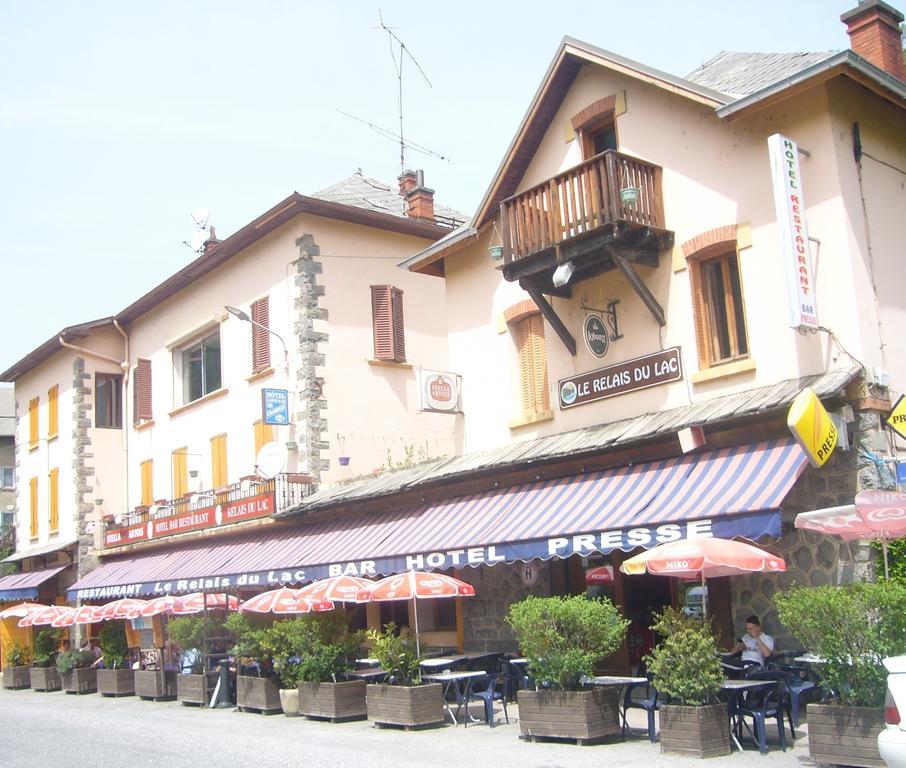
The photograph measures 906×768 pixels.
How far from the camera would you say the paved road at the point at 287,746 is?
412 inches

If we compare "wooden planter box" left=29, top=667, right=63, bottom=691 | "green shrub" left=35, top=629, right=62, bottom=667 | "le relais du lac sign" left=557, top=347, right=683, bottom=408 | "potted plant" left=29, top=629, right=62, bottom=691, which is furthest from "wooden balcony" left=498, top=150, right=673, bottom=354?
"green shrub" left=35, top=629, right=62, bottom=667

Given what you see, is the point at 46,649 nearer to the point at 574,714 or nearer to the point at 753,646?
the point at 574,714

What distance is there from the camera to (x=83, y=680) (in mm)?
23891

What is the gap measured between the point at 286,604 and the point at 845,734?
346 inches

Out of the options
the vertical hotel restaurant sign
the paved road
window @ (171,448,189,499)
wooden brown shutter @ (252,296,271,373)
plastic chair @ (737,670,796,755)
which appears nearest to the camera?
plastic chair @ (737,670,796,755)

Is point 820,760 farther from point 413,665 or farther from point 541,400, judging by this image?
point 541,400

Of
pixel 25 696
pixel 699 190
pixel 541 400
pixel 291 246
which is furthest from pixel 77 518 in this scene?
pixel 699 190

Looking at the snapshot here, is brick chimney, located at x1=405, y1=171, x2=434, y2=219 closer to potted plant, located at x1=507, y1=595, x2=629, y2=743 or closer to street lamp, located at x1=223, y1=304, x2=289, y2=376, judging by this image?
street lamp, located at x1=223, y1=304, x2=289, y2=376

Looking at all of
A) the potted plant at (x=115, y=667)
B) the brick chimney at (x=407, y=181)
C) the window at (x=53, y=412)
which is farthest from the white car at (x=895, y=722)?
the window at (x=53, y=412)

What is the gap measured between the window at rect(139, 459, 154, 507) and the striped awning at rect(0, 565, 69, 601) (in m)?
4.04

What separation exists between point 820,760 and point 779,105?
27.4 feet

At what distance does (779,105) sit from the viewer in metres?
13.8

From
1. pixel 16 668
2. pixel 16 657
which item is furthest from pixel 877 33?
pixel 16 657

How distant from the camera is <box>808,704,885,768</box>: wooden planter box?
8.88 meters
